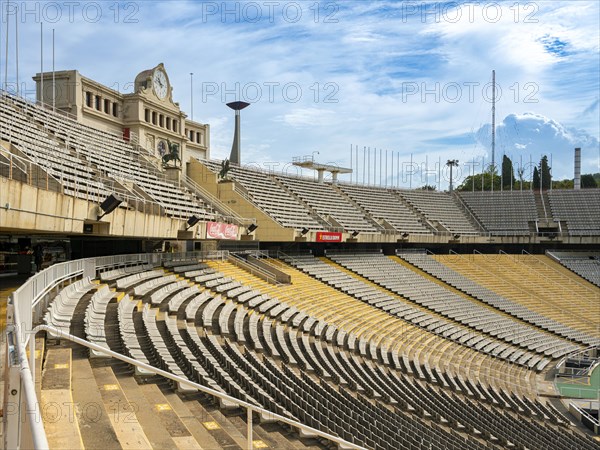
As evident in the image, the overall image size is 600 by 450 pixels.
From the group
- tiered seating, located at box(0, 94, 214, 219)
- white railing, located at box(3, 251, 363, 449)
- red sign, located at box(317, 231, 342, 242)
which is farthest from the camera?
red sign, located at box(317, 231, 342, 242)

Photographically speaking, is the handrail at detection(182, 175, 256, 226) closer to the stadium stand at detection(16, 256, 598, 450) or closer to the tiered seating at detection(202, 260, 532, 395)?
the tiered seating at detection(202, 260, 532, 395)

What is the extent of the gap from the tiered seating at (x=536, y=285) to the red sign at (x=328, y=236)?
1069cm

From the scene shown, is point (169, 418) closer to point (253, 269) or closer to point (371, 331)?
point (371, 331)

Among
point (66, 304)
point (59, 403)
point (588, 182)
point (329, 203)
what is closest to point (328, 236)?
point (329, 203)

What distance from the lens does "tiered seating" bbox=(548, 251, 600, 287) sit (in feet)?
134

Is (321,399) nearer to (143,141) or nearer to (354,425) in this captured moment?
(354,425)

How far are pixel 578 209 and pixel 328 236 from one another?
28.4 meters

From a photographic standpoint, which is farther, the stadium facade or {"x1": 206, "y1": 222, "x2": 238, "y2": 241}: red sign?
{"x1": 206, "y1": 222, "x2": 238, "y2": 241}: red sign

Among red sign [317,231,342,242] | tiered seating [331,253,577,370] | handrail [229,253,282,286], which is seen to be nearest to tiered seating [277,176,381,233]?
tiered seating [331,253,577,370]

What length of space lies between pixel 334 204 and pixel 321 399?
31.4 m

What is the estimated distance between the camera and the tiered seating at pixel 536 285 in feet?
110

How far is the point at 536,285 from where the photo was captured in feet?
125

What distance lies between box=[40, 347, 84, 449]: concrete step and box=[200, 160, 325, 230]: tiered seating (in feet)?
82.2

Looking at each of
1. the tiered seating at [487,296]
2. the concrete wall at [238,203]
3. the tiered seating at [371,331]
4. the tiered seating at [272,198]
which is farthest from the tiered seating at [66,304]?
the tiered seating at [487,296]
